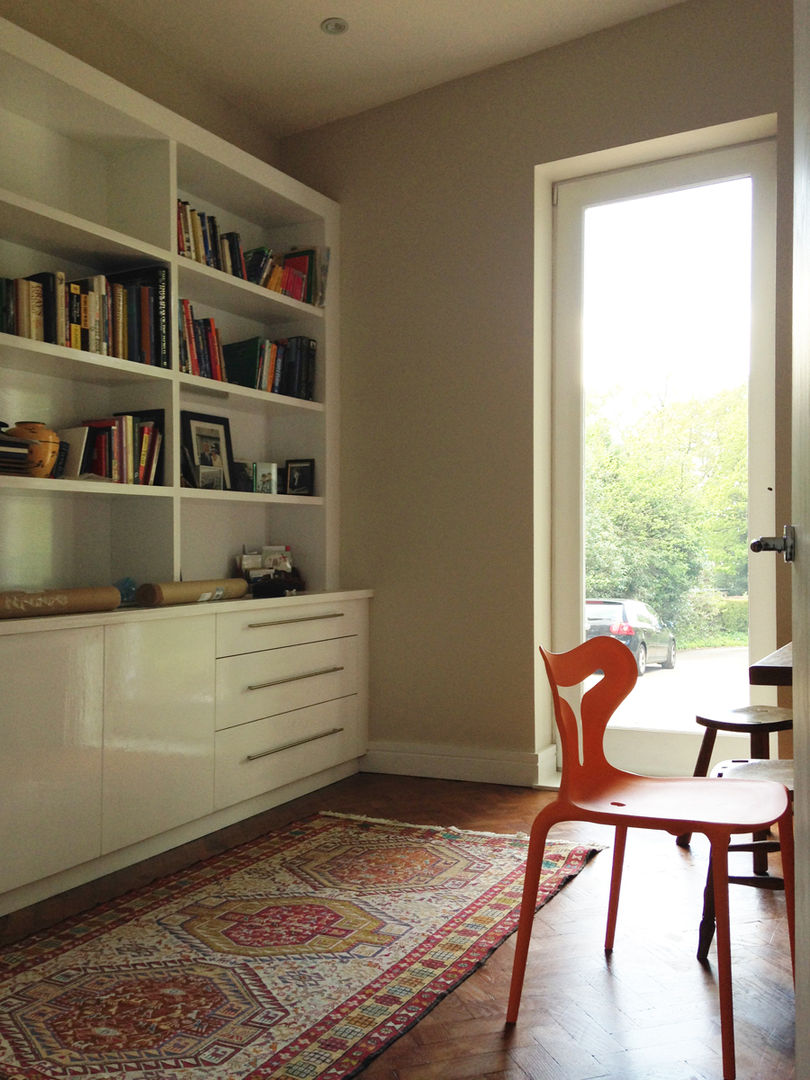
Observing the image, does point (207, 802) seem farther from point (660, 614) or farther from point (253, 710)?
point (660, 614)

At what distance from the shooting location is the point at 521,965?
189 centimetres

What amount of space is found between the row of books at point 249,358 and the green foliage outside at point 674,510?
4.31ft

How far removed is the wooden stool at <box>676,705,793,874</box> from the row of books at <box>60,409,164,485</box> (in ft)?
6.61

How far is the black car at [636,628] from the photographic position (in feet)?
12.8

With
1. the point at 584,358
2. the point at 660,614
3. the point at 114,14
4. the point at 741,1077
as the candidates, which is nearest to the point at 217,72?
the point at 114,14

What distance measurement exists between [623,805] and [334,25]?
126 inches

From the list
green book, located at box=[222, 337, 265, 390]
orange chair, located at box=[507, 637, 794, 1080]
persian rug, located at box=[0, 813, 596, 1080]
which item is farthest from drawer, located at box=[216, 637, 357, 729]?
orange chair, located at box=[507, 637, 794, 1080]

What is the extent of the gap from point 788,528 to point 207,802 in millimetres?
2449

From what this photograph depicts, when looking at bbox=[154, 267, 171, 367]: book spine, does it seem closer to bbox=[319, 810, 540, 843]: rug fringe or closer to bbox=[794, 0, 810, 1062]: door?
Answer: bbox=[319, 810, 540, 843]: rug fringe

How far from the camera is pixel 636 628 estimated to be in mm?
3980

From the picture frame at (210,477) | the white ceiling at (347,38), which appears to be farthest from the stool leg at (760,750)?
the white ceiling at (347,38)

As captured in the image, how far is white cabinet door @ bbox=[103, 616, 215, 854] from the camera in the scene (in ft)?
9.12

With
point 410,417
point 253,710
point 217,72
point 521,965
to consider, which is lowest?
point 521,965

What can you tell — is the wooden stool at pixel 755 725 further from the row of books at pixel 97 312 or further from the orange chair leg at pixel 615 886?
the row of books at pixel 97 312
